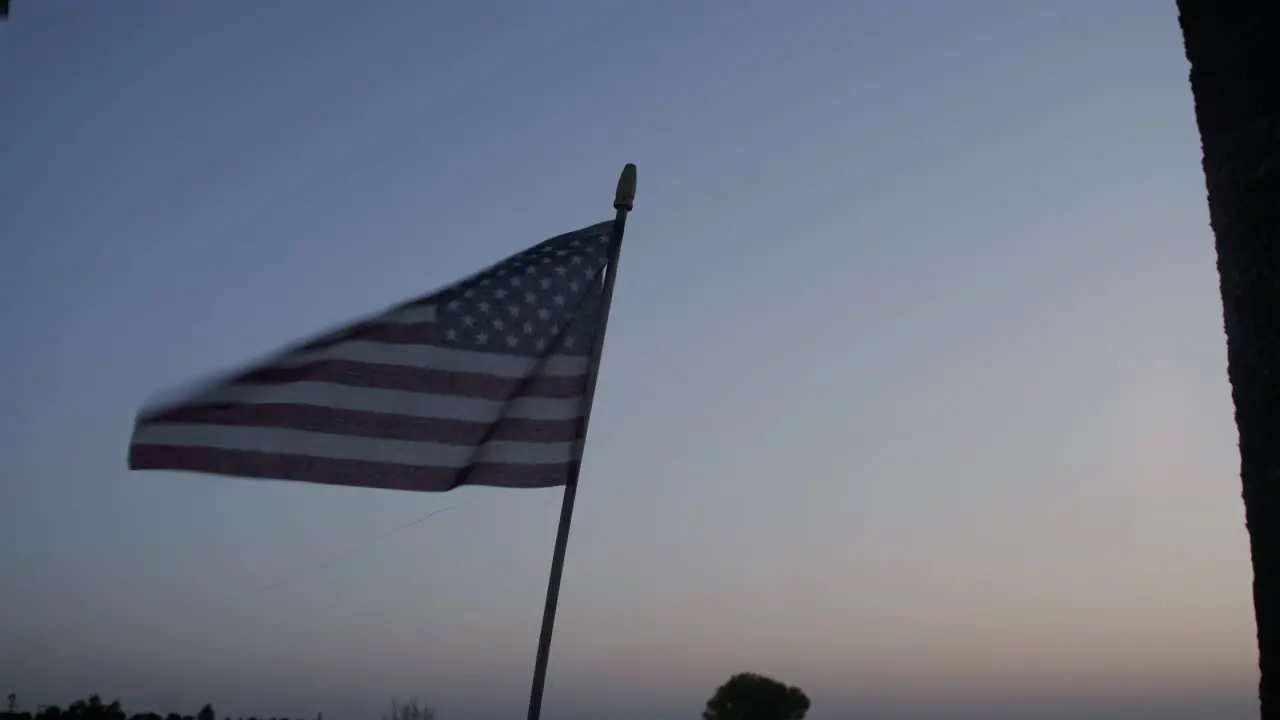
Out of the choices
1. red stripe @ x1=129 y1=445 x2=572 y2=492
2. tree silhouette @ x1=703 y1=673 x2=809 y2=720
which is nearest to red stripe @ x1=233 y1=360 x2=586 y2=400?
red stripe @ x1=129 y1=445 x2=572 y2=492

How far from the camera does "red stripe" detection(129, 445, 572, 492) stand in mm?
7109

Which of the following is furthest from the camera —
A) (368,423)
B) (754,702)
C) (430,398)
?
(754,702)

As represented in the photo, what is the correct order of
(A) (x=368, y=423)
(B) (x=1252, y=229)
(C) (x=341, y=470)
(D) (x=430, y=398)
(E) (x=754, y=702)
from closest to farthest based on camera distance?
(B) (x=1252, y=229), (C) (x=341, y=470), (A) (x=368, y=423), (D) (x=430, y=398), (E) (x=754, y=702)

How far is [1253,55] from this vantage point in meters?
4.88

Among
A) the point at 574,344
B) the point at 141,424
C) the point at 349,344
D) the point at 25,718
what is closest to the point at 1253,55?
the point at 574,344

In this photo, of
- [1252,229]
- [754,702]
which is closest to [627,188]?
[1252,229]

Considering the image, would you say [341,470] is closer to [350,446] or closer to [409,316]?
[350,446]

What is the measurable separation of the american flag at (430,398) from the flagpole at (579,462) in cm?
15

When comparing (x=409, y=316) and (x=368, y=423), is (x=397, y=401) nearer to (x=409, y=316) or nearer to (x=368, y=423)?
(x=368, y=423)

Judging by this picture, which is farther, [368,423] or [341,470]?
[368,423]

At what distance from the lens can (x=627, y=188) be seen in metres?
7.96

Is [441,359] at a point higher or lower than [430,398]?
higher

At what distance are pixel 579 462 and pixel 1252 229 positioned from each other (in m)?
4.09

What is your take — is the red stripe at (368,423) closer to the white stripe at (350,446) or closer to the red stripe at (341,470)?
the white stripe at (350,446)
